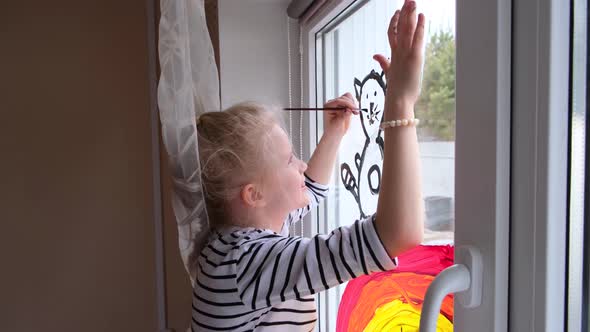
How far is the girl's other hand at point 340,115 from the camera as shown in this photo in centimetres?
72

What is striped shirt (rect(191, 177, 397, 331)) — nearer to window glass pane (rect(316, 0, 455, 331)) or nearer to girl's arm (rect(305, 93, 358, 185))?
window glass pane (rect(316, 0, 455, 331))

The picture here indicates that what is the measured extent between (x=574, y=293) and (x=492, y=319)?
0.07 m

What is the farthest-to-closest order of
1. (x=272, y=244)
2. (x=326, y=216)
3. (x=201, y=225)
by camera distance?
(x=326, y=216), (x=201, y=225), (x=272, y=244)

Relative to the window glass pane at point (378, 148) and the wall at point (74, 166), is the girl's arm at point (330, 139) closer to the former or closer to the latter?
the window glass pane at point (378, 148)

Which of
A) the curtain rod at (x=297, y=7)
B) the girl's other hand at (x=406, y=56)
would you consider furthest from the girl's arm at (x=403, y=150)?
the curtain rod at (x=297, y=7)

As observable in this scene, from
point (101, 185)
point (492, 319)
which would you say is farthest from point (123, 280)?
point (492, 319)

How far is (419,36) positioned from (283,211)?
0.35 metres

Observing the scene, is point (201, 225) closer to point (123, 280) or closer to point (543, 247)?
point (543, 247)

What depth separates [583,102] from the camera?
1.03 ft

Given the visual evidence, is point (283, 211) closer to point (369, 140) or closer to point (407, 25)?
point (369, 140)

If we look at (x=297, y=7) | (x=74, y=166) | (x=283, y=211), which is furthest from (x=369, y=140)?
(x=74, y=166)

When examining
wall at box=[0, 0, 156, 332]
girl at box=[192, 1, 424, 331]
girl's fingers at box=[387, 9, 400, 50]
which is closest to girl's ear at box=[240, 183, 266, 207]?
girl at box=[192, 1, 424, 331]

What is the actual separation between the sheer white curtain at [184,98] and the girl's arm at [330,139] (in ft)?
0.79

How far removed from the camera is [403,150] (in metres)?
0.44
